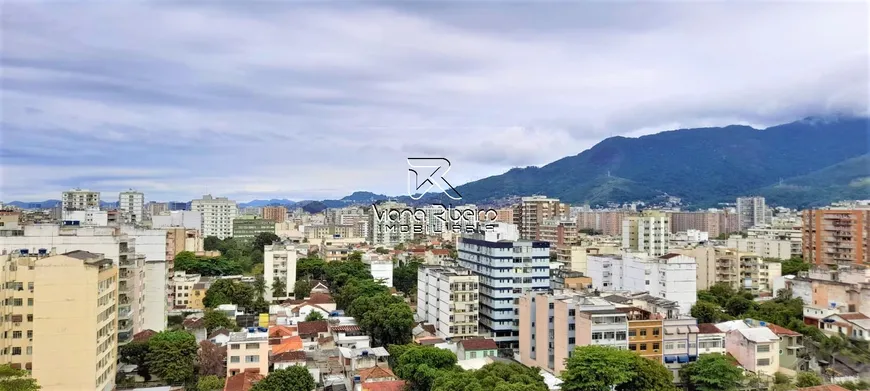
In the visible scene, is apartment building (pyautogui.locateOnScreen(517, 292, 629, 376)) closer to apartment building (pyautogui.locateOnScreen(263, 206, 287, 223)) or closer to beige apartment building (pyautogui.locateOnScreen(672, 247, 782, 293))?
beige apartment building (pyautogui.locateOnScreen(672, 247, 782, 293))

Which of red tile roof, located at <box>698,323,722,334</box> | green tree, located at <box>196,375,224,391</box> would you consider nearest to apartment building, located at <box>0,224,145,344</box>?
green tree, located at <box>196,375,224,391</box>

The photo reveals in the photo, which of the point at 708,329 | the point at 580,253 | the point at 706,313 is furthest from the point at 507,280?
the point at 580,253

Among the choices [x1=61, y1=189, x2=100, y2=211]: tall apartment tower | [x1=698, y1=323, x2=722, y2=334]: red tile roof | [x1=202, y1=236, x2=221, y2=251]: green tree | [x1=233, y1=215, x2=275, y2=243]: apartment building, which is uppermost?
[x1=61, y1=189, x2=100, y2=211]: tall apartment tower

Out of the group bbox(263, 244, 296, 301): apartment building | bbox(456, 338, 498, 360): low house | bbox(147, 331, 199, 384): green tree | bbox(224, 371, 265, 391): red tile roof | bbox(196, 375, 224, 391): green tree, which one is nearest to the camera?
bbox(224, 371, 265, 391): red tile roof

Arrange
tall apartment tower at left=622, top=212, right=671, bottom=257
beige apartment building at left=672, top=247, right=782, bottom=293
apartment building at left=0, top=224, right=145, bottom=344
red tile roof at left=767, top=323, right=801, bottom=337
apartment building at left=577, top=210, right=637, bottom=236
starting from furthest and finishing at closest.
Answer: apartment building at left=577, top=210, right=637, bottom=236
tall apartment tower at left=622, top=212, right=671, bottom=257
beige apartment building at left=672, top=247, right=782, bottom=293
apartment building at left=0, top=224, right=145, bottom=344
red tile roof at left=767, top=323, right=801, bottom=337

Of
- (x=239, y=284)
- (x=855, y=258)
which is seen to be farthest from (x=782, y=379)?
(x=239, y=284)

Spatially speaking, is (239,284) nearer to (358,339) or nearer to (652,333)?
(358,339)

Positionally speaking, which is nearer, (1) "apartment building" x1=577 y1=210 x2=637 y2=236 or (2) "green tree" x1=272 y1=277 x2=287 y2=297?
(2) "green tree" x1=272 y1=277 x2=287 y2=297

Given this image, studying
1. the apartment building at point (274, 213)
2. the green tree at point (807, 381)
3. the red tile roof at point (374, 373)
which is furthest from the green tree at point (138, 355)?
the apartment building at point (274, 213)
